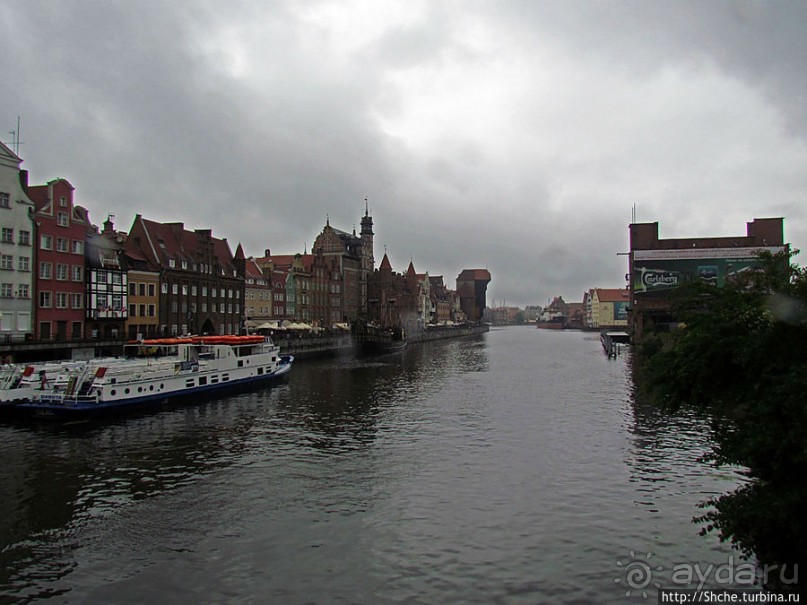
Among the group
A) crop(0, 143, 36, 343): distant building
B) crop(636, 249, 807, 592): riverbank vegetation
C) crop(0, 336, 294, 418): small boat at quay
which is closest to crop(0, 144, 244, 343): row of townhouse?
crop(0, 143, 36, 343): distant building

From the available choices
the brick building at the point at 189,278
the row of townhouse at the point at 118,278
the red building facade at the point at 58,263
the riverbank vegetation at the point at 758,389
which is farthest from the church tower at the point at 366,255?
the riverbank vegetation at the point at 758,389

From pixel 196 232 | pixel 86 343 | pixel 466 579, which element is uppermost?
pixel 196 232

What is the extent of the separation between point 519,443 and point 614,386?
30.6 m

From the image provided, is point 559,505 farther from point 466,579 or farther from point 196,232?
point 196,232

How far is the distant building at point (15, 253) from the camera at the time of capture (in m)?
59.2

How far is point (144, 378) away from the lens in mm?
45781

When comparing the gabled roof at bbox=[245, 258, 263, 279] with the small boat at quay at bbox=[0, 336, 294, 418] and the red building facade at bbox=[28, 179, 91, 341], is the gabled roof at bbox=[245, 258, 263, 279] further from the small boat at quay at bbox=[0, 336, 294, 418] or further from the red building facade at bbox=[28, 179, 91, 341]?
the small boat at quay at bbox=[0, 336, 294, 418]

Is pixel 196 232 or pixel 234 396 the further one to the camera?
pixel 196 232

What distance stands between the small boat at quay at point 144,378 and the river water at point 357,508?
1794 millimetres

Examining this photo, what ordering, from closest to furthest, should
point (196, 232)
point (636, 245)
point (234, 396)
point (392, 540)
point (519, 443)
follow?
point (392, 540) < point (519, 443) < point (234, 396) < point (196, 232) < point (636, 245)

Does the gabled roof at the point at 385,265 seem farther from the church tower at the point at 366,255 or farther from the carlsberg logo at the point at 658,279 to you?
the carlsberg logo at the point at 658,279

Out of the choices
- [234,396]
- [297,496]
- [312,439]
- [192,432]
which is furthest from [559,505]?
[234,396]

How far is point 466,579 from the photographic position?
17.0 metres

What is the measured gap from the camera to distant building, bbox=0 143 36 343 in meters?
59.2
